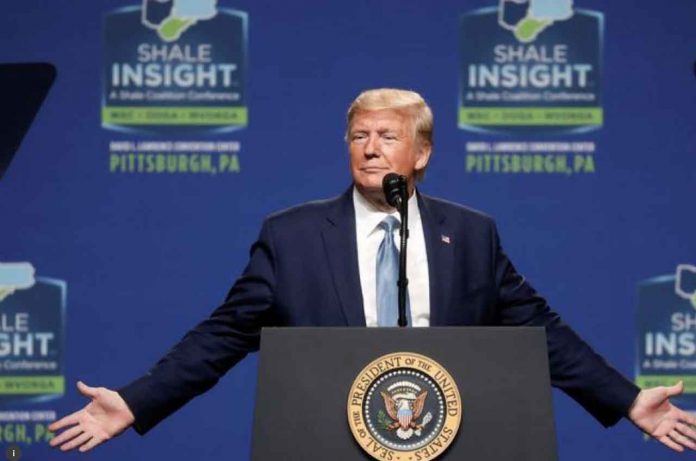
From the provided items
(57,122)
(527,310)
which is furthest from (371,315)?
(57,122)

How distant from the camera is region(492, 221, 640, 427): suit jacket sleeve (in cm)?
324

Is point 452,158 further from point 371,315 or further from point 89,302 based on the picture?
point 371,315

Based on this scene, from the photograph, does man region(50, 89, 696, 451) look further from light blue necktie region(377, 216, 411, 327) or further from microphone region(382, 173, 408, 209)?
microphone region(382, 173, 408, 209)

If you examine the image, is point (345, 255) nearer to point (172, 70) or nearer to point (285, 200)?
point (285, 200)

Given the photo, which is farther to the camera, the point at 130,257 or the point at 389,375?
the point at 130,257

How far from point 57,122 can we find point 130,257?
570mm

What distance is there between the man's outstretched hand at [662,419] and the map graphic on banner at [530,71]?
6.15 ft

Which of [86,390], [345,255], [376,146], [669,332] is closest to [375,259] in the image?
[345,255]

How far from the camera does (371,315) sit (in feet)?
10.5

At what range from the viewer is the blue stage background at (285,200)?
488 centimetres

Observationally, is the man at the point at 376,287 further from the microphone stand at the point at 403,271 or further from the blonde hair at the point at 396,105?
the microphone stand at the point at 403,271

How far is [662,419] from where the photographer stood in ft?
10.4

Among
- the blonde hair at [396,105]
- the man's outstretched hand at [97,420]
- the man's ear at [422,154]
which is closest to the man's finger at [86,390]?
the man's outstretched hand at [97,420]

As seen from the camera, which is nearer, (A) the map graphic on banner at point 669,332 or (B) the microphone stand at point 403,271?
(B) the microphone stand at point 403,271
